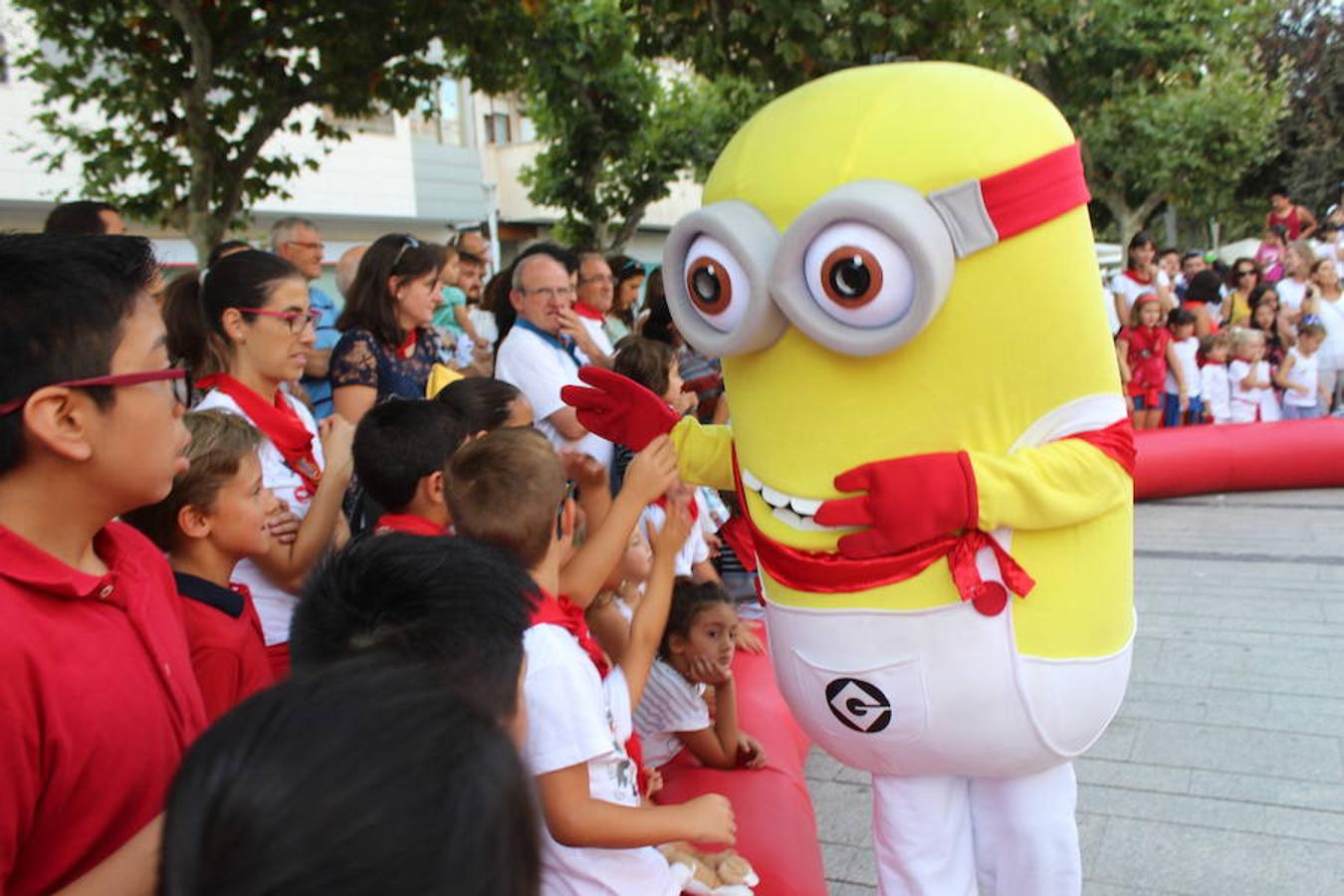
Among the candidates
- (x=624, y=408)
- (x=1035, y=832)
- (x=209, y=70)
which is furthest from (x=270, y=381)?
(x=209, y=70)

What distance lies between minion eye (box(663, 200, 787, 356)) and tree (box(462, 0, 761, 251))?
465 cm

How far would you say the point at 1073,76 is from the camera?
12.0 meters

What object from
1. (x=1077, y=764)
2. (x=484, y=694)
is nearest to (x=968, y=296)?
(x=484, y=694)

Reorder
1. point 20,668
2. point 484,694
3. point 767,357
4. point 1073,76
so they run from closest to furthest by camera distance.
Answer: point 20,668 < point 484,694 < point 767,357 < point 1073,76

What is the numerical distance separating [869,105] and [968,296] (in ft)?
1.30

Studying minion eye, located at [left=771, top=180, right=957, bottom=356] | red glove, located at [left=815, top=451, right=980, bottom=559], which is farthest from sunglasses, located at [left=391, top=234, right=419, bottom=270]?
red glove, located at [left=815, top=451, right=980, bottom=559]

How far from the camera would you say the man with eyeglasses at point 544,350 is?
3.84 meters

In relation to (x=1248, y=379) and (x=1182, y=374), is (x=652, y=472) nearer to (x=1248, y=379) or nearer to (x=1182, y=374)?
(x=1182, y=374)

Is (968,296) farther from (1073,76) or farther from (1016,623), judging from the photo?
(1073,76)

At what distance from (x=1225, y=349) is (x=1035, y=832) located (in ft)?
23.6

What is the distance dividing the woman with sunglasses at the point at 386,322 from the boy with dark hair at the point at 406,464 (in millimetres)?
954

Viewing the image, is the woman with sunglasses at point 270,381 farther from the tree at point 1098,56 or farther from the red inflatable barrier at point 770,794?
the tree at point 1098,56

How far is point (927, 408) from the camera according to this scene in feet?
6.64

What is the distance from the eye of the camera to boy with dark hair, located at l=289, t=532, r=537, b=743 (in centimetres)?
137
